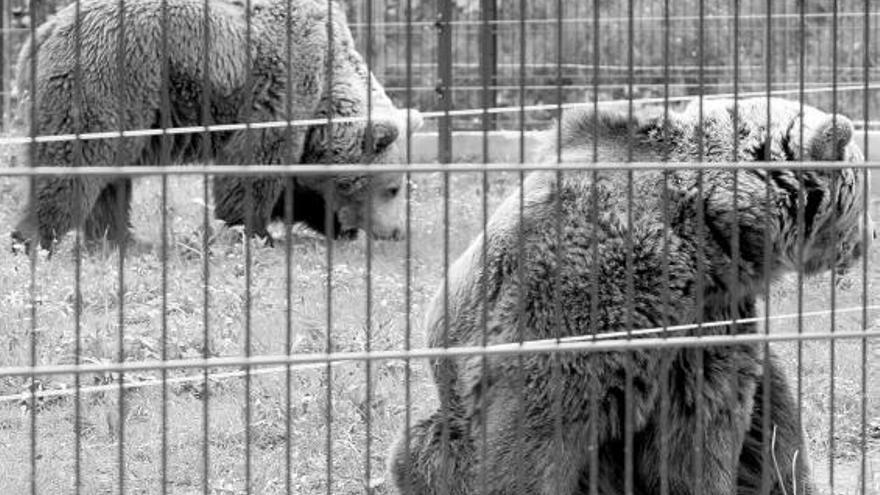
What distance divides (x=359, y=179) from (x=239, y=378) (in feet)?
14.9

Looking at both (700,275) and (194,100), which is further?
(194,100)

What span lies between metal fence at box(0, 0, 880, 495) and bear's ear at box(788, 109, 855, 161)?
25 mm

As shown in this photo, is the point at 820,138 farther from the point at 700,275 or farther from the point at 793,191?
the point at 700,275

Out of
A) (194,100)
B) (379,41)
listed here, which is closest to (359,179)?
(194,100)

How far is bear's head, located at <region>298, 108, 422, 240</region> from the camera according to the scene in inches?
443

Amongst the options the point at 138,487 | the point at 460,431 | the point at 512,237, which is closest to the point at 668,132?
the point at 512,237

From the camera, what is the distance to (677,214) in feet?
17.9

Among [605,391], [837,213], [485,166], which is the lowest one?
[605,391]

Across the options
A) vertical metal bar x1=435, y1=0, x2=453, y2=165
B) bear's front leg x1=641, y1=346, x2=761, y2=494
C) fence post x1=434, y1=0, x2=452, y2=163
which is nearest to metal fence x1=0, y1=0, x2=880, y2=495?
bear's front leg x1=641, y1=346, x2=761, y2=494

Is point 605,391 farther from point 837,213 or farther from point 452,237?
point 452,237

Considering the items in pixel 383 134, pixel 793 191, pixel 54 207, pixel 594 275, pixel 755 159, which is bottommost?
pixel 54 207

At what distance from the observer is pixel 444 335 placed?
4613 mm

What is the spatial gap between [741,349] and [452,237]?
5.51m

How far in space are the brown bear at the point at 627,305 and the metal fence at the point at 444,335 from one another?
11 mm
